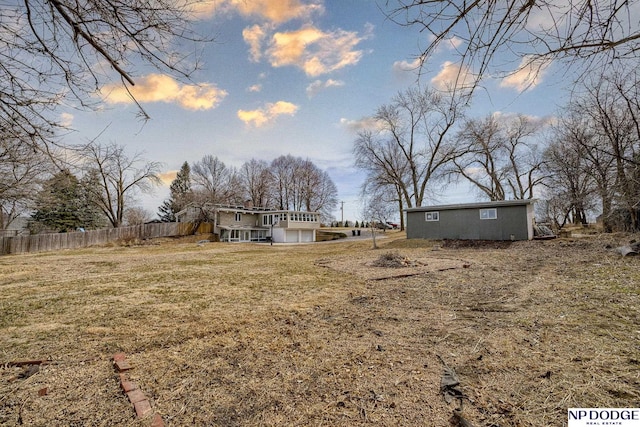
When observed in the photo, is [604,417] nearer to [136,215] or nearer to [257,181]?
[257,181]

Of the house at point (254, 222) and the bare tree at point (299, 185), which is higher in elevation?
the bare tree at point (299, 185)

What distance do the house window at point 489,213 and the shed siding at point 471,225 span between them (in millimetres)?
159

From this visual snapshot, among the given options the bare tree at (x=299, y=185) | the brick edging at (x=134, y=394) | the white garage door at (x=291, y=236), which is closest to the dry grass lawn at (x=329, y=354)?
the brick edging at (x=134, y=394)

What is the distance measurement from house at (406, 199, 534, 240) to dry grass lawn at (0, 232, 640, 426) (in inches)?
433

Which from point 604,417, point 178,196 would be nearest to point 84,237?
point 178,196

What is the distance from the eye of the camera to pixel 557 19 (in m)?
1.67

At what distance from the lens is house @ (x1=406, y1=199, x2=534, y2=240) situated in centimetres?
1539

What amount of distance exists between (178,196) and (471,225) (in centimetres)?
3202

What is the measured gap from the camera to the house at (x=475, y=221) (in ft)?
50.5

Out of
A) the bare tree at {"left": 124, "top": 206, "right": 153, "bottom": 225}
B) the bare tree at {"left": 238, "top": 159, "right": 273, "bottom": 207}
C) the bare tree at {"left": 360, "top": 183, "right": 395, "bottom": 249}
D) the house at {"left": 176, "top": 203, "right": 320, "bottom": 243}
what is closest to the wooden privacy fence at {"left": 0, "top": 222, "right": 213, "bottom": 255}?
the house at {"left": 176, "top": 203, "right": 320, "bottom": 243}

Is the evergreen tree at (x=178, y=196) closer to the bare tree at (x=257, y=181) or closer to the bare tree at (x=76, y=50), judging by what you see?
the bare tree at (x=257, y=181)

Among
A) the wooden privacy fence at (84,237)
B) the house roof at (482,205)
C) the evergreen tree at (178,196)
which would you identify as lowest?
the wooden privacy fence at (84,237)

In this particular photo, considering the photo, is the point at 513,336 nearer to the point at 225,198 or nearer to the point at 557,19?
the point at 557,19

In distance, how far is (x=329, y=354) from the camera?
107 inches
